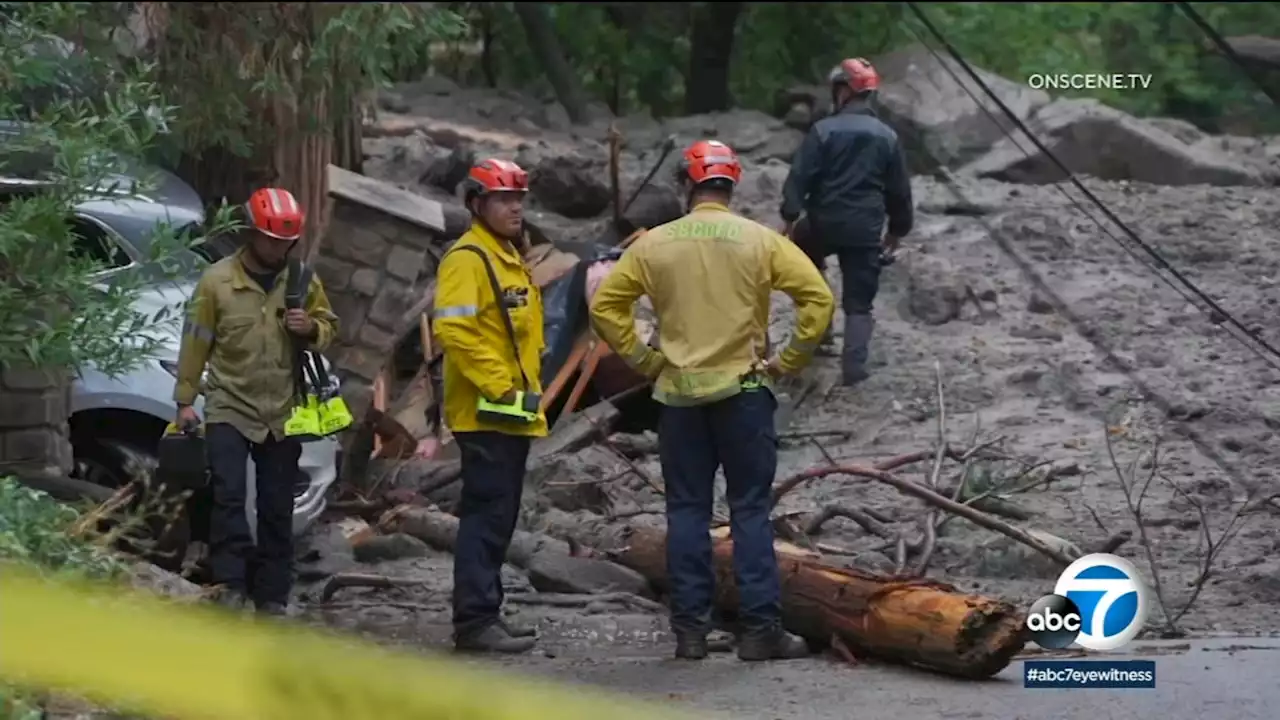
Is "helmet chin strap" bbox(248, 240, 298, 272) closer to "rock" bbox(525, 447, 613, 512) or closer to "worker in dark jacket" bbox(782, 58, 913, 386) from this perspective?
"rock" bbox(525, 447, 613, 512)

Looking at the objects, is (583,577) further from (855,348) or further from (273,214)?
(855,348)

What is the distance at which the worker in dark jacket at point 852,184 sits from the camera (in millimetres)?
11539

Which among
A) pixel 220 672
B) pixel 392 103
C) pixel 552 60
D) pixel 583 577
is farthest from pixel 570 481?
pixel 552 60

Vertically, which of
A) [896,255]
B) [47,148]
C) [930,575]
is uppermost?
[47,148]

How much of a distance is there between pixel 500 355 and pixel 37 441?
2342 mm

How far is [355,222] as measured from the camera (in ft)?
37.3

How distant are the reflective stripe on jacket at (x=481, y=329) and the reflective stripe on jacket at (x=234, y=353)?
0.84 metres

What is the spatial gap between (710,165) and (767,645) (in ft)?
6.10

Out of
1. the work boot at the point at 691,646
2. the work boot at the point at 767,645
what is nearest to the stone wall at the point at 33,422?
the work boot at the point at 691,646

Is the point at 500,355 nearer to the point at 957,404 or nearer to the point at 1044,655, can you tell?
the point at 1044,655

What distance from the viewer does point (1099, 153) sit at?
14.1 meters

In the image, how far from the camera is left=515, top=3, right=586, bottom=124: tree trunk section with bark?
2141 centimetres

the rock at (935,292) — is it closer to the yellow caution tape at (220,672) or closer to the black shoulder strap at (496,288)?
the black shoulder strap at (496,288)

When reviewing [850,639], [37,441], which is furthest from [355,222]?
[850,639]
